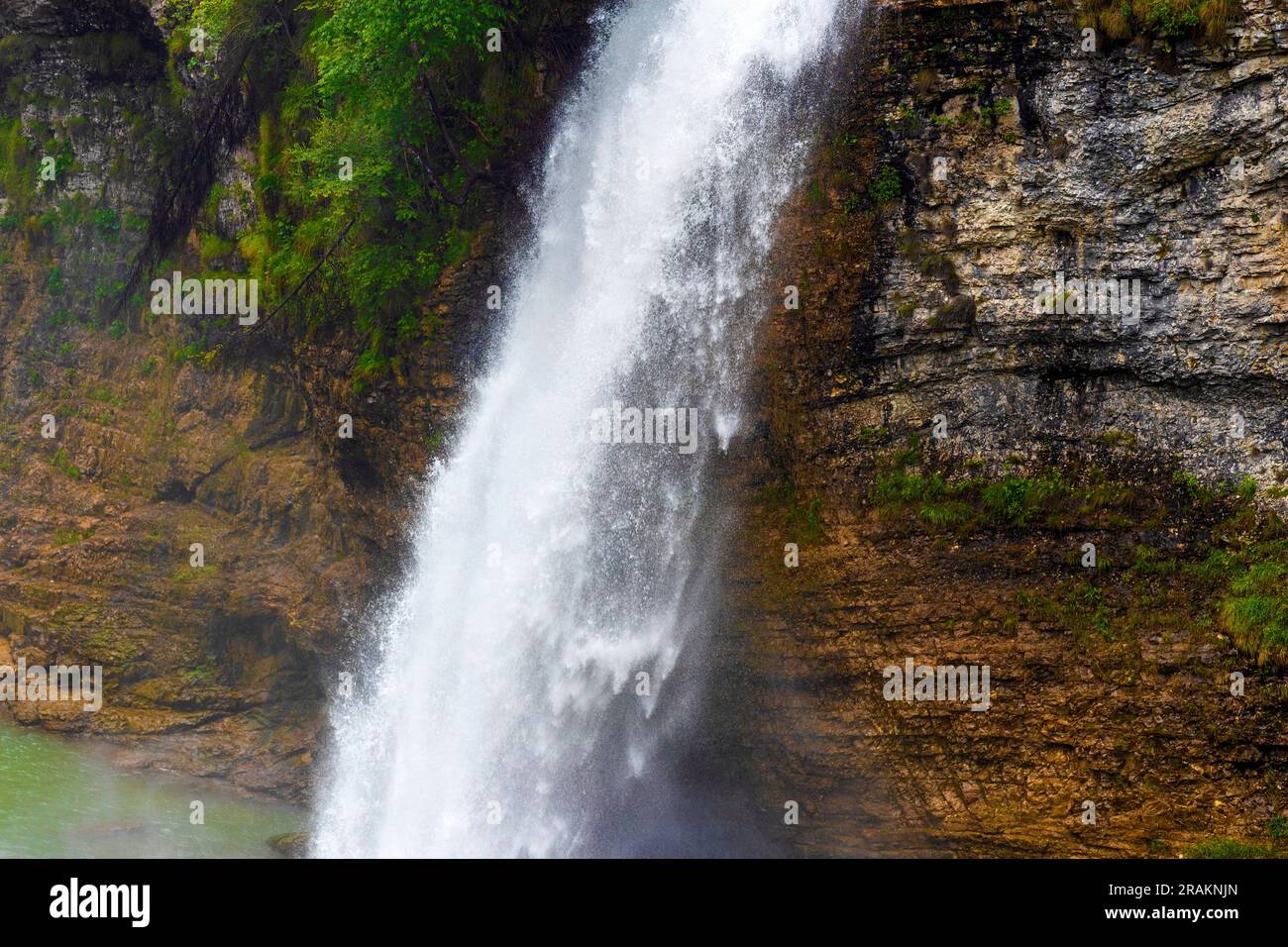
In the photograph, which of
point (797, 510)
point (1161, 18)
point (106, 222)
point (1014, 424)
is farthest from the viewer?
point (106, 222)

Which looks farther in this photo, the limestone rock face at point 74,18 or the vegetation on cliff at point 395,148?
the limestone rock face at point 74,18

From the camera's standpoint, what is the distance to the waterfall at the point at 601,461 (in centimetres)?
1828

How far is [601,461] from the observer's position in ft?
62.1

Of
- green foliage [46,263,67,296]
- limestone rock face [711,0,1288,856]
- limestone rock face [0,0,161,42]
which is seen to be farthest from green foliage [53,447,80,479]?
limestone rock face [711,0,1288,856]

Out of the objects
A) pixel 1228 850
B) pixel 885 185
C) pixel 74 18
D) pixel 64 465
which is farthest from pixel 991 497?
pixel 74 18

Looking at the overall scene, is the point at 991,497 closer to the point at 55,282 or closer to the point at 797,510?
the point at 797,510

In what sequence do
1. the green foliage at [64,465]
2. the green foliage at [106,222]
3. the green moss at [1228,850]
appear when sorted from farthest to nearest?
the green foliage at [106,222], the green foliage at [64,465], the green moss at [1228,850]

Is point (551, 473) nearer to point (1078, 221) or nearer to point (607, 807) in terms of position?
point (607, 807)

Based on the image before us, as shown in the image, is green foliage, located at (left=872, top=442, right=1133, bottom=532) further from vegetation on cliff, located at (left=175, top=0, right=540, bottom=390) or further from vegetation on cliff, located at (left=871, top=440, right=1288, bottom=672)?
vegetation on cliff, located at (left=175, top=0, right=540, bottom=390)

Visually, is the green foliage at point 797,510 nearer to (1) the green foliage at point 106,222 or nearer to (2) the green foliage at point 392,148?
(2) the green foliage at point 392,148

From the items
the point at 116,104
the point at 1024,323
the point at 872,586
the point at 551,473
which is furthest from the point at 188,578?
the point at 1024,323

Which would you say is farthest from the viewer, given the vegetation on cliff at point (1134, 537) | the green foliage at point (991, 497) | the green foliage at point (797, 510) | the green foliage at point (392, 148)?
the green foliage at point (392, 148)

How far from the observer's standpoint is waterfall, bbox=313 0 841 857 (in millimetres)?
18281

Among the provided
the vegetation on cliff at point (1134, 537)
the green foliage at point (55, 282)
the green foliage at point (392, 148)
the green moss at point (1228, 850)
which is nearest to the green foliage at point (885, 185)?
the vegetation on cliff at point (1134, 537)
